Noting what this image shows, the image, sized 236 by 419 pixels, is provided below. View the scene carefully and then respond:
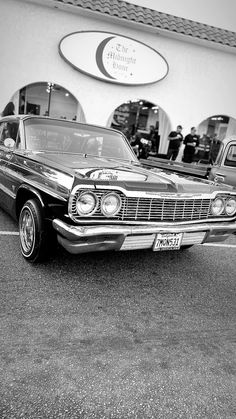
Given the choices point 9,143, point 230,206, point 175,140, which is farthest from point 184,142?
point 9,143

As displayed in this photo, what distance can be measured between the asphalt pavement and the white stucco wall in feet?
23.8

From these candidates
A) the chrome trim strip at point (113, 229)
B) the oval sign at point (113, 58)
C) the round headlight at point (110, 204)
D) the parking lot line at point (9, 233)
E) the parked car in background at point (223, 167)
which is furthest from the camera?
the oval sign at point (113, 58)

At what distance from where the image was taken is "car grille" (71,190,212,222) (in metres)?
2.71

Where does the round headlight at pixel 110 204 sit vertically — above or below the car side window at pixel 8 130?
below

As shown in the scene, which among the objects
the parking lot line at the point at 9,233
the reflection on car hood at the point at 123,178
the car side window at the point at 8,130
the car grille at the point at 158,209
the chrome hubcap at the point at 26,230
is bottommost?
the parking lot line at the point at 9,233

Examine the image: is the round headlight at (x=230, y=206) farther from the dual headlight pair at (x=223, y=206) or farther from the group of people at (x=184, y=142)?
the group of people at (x=184, y=142)

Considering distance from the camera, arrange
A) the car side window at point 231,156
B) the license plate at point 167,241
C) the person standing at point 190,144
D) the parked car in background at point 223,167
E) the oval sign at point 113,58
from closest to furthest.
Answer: the license plate at point 167,241
the parked car in background at point 223,167
the car side window at point 231,156
the oval sign at point 113,58
the person standing at point 190,144

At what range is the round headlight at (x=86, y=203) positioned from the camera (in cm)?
254

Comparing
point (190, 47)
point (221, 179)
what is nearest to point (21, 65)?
Answer: point (190, 47)

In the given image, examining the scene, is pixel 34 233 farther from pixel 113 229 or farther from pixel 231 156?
pixel 231 156

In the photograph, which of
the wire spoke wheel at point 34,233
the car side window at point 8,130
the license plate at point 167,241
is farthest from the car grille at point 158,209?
the car side window at point 8,130

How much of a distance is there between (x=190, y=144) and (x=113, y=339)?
920 cm

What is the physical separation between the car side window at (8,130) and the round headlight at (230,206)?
2691 mm

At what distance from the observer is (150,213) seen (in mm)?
2865
